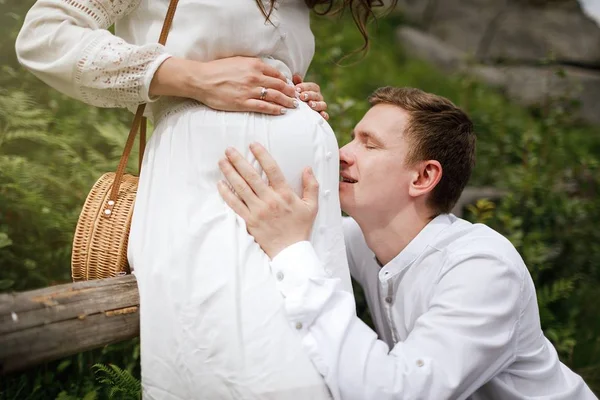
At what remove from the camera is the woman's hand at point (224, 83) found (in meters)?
1.63

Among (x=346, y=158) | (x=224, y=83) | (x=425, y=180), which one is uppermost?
(x=224, y=83)

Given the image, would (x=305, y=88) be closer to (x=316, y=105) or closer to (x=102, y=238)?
(x=316, y=105)

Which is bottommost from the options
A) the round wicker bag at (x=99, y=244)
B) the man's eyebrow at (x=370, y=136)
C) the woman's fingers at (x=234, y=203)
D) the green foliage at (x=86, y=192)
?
the green foliage at (x=86, y=192)

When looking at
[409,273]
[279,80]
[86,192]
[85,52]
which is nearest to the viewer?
[85,52]

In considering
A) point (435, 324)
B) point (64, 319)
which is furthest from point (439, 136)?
point (64, 319)

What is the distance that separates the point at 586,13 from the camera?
10117mm

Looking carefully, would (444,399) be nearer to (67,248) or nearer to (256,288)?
(256,288)

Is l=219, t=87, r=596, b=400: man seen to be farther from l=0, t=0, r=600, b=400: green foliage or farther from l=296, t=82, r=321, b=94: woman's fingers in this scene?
l=0, t=0, r=600, b=400: green foliage

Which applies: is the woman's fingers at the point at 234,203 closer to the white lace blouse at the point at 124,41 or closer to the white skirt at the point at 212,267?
the white skirt at the point at 212,267

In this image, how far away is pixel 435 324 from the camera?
1763 millimetres

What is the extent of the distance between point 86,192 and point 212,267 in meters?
1.73

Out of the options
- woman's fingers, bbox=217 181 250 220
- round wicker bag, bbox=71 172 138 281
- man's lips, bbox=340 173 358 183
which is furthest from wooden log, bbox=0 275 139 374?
man's lips, bbox=340 173 358 183

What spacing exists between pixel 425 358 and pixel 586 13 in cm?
1049

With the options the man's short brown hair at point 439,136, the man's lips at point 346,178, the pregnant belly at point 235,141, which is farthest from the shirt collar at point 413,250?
the pregnant belly at point 235,141
